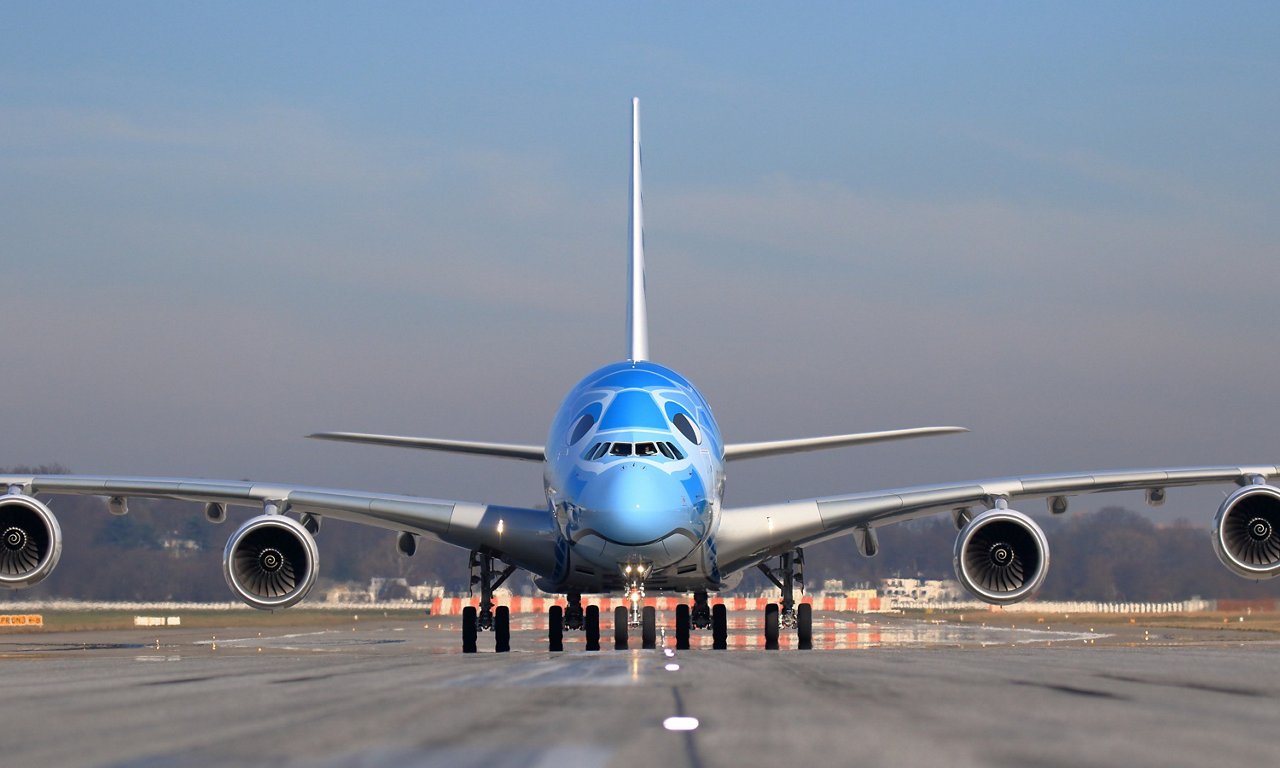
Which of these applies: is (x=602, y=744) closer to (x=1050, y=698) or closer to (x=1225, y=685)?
(x=1050, y=698)

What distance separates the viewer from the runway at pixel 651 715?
609 cm

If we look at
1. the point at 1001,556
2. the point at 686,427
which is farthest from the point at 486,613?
the point at 1001,556

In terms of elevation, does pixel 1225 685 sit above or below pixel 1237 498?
below

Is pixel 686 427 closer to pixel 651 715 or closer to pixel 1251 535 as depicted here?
pixel 1251 535

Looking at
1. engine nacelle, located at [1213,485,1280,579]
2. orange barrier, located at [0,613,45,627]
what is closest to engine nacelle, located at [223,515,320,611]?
engine nacelle, located at [1213,485,1280,579]

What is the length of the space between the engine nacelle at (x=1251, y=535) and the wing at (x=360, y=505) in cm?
1056

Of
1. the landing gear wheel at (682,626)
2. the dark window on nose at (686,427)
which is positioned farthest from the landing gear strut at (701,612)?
the dark window on nose at (686,427)

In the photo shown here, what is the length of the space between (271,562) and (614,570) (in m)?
5.64

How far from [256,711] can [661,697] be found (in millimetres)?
2387

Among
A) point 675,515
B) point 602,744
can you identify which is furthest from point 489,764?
point 675,515

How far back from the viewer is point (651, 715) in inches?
308

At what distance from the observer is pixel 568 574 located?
71.1 ft

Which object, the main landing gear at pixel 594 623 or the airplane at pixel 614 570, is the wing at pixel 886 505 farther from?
the main landing gear at pixel 594 623

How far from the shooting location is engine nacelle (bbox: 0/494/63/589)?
23.4m
